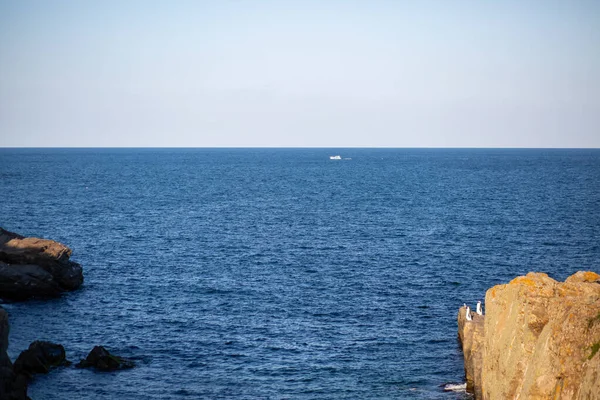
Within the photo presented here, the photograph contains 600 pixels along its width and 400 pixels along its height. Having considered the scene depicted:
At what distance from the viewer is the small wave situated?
1695 inches

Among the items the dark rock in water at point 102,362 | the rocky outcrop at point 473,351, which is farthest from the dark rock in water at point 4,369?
the rocky outcrop at point 473,351

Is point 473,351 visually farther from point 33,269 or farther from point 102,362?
point 33,269

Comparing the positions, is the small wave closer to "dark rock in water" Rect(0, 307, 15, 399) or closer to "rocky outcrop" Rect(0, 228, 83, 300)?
"dark rock in water" Rect(0, 307, 15, 399)

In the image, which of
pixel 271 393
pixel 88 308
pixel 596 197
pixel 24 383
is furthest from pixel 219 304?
pixel 596 197

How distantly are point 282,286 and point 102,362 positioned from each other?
26.3 meters

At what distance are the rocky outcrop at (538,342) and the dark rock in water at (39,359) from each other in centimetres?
2971

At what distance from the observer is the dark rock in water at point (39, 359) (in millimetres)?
44781

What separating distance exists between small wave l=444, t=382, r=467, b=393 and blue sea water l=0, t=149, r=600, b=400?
67cm

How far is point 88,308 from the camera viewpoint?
6153 cm

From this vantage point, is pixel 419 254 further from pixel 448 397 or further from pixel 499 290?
pixel 499 290

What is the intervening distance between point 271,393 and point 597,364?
26.5 metres

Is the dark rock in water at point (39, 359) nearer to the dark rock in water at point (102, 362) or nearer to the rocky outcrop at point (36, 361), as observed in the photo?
the rocky outcrop at point (36, 361)

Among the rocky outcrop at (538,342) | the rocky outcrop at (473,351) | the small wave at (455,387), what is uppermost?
the rocky outcrop at (538,342)

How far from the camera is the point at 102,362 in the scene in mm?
46188
